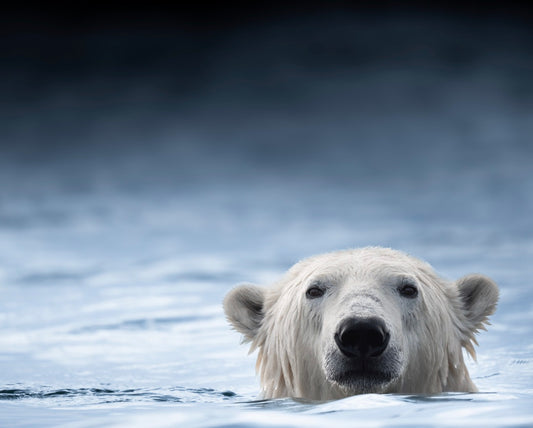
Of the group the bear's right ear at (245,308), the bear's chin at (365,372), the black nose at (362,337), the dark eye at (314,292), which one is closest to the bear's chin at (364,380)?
the bear's chin at (365,372)

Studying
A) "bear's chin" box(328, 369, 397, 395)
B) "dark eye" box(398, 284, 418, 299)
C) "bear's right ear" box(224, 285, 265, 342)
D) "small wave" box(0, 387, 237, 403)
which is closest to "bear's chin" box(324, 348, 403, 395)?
"bear's chin" box(328, 369, 397, 395)

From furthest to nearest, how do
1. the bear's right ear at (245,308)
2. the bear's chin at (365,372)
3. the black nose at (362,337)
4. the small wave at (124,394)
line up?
the small wave at (124,394) → the bear's right ear at (245,308) → the bear's chin at (365,372) → the black nose at (362,337)

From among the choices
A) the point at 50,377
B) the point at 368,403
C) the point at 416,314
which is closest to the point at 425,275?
the point at 416,314

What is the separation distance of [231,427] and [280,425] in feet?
0.91

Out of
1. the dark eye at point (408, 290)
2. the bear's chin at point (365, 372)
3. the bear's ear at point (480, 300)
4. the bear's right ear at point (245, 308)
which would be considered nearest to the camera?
the bear's chin at point (365, 372)

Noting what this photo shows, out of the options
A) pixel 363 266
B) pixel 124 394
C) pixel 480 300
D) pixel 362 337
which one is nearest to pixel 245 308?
pixel 363 266

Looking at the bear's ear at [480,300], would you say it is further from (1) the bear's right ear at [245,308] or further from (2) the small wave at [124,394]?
(2) the small wave at [124,394]

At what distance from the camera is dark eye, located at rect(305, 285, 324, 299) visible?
6.62 metres

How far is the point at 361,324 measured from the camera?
565 cm

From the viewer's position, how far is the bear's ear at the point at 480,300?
24.7 ft

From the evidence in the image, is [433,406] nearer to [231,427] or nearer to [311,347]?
[231,427]

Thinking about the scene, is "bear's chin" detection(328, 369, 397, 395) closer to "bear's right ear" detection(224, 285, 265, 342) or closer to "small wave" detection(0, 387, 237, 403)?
"bear's right ear" detection(224, 285, 265, 342)

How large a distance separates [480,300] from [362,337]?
2318mm

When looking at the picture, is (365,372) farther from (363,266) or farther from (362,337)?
(363,266)
